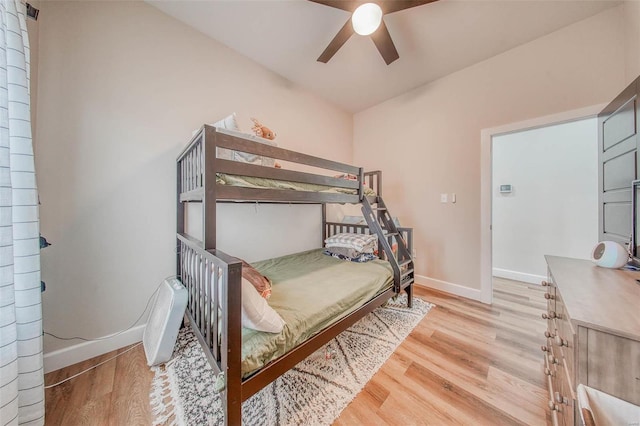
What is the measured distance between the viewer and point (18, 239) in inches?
38.3

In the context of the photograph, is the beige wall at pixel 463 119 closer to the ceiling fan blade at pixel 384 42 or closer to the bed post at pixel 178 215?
the ceiling fan blade at pixel 384 42

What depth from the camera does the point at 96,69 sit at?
1638 mm

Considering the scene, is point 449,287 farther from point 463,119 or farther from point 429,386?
point 463,119

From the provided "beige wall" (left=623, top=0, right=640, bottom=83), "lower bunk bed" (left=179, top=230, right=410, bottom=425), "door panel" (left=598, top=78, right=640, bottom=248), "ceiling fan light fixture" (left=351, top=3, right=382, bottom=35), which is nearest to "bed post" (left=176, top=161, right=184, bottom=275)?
"lower bunk bed" (left=179, top=230, right=410, bottom=425)

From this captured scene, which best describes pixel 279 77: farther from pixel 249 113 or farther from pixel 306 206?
pixel 306 206

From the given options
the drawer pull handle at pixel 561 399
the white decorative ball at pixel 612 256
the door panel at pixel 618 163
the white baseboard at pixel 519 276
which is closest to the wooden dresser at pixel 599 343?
the drawer pull handle at pixel 561 399

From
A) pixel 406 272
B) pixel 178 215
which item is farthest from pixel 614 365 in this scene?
pixel 178 215

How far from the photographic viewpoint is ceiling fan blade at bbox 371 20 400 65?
1.78 m

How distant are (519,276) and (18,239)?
515 centimetres

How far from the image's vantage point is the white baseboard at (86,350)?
1.48m

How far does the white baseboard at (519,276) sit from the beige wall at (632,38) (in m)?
2.58

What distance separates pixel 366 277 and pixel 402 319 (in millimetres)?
681

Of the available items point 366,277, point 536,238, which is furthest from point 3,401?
point 536,238

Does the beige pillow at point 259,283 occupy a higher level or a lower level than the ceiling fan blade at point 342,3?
lower
